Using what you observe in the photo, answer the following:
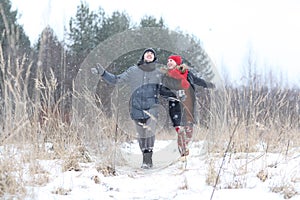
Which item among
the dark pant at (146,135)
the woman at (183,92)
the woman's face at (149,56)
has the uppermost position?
the woman's face at (149,56)

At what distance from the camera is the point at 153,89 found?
14.2 ft

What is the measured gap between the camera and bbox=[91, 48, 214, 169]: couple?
13.9ft

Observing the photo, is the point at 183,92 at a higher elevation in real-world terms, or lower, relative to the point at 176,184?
higher

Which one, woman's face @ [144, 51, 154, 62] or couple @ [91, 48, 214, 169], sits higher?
woman's face @ [144, 51, 154, 62]

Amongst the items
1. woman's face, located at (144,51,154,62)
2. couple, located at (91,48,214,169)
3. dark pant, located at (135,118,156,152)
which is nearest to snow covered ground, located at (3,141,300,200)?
dark pant, located at (135,118,156,152)

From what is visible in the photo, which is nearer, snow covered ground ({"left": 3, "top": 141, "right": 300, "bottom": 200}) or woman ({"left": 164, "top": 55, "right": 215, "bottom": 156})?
snow covered ground ({"left": 3, "top": 141, "right": 300, "bottom": 200})

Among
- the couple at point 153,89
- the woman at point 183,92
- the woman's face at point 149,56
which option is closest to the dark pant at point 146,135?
the couple at point 153,89

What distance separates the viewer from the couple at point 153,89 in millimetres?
4250

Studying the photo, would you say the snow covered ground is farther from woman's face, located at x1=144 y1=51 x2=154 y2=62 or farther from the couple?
woman's face, located at x1=144 y1=51 x2=154 y2=62

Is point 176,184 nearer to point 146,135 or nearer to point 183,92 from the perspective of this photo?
point 146,135

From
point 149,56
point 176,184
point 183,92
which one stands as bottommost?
point 176,184

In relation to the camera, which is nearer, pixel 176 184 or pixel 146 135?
pixel 176 184

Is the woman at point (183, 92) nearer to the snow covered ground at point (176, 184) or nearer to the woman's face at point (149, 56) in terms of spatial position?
the woman's face at point (149, 56)

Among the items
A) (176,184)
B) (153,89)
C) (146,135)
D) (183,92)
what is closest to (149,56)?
(153,89)
